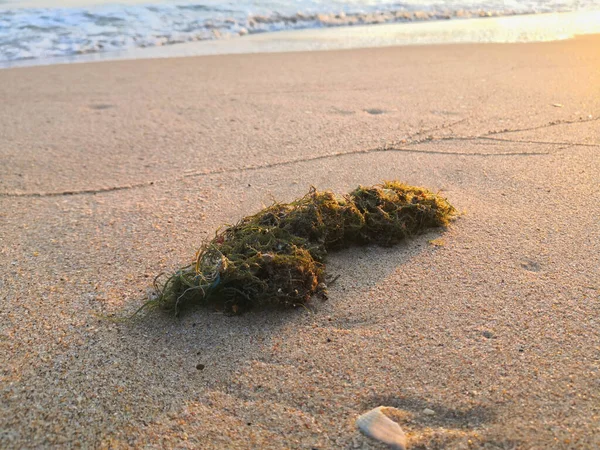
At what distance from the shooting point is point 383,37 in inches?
280

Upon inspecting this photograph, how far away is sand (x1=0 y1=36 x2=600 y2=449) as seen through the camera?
1.40m

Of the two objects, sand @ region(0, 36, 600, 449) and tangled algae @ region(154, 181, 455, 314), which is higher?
tangled algae @ region(154, 181, 455, 314)

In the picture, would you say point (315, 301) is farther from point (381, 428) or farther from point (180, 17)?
point (180, 17)

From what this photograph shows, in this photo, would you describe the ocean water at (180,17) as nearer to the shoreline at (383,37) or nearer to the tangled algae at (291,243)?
the shoreline at (383,37)

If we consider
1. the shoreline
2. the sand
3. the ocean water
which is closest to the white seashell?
the sand

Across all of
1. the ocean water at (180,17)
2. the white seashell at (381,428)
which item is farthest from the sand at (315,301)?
the ocean water at (180,17)

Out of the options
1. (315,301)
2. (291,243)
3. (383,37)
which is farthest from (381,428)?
(383,37)

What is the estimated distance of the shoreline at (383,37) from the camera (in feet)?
20.4

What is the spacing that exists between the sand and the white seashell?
0.08ft

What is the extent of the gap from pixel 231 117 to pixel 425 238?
6.40 feet

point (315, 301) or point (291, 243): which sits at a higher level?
point (291, 243)

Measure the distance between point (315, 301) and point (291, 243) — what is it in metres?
0.22

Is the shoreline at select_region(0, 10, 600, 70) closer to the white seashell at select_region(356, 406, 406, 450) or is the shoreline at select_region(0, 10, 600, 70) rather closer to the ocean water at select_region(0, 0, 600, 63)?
the ocean water at select_region(0, 0, 600, 63)

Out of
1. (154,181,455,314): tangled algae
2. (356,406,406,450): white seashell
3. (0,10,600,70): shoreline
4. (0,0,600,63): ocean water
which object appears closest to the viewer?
(356,406,406,450): white seashell
